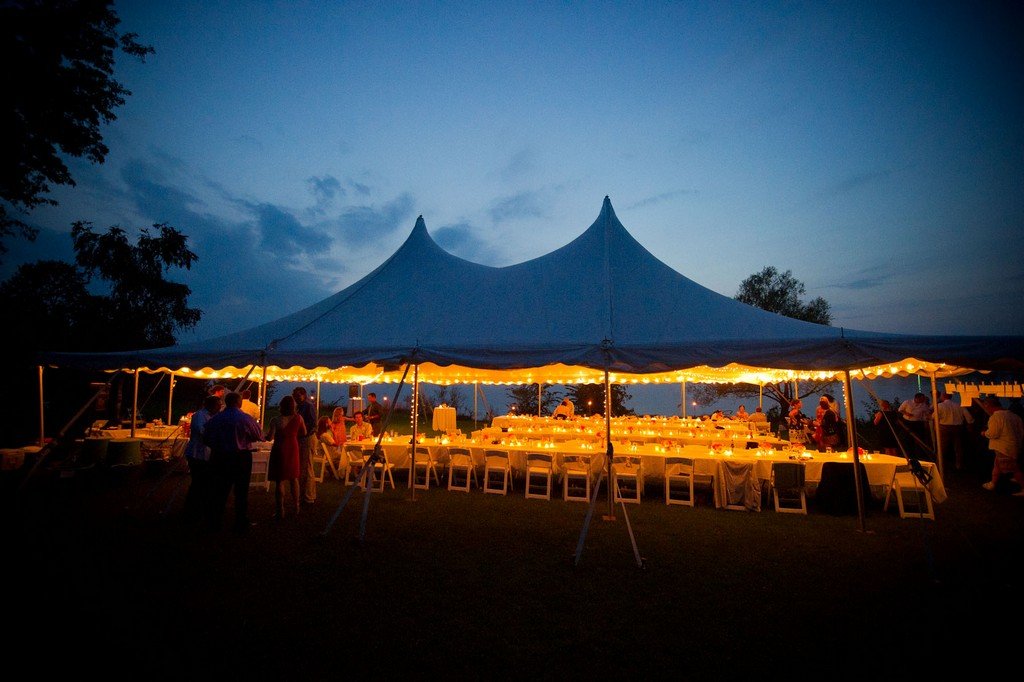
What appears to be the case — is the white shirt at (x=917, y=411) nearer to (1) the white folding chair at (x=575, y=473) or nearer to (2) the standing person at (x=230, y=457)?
(1) the white folding chair at (x=575, y=473)

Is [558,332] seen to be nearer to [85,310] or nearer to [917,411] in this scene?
[917,411]

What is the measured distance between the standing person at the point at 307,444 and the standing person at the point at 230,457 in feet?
3.88

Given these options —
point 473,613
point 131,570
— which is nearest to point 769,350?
point 473,613

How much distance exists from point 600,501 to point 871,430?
56.2 ft

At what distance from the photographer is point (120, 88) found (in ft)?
38.7

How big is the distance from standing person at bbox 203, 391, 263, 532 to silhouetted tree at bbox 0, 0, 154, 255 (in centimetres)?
968

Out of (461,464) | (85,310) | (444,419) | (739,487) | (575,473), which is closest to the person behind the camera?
(739,487)

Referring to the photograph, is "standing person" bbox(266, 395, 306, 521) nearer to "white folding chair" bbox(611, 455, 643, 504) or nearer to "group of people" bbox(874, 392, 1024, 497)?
"white folding chair" bbox(611, 455, 643, 504)

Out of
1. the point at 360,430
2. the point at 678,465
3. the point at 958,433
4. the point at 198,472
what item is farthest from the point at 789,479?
the point at 958,433

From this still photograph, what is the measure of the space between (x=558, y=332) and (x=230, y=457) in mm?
4317

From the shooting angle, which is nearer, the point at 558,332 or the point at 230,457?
the point at 230,457

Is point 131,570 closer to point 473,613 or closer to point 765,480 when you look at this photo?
point 473,613

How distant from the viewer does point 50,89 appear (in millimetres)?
10688

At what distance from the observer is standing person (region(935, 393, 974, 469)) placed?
37.2 feet
